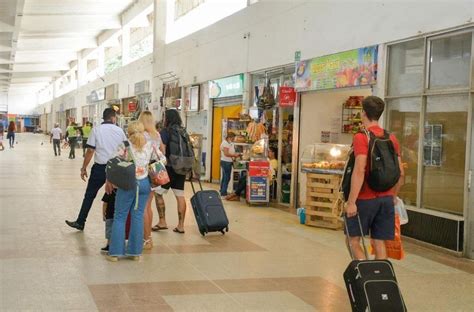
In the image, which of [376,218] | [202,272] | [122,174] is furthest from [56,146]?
[376,218]

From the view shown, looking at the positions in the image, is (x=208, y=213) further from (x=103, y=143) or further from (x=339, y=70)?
(x=339, y=70)

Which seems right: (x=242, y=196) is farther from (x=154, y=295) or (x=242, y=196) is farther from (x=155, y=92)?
(x=155, y=92)

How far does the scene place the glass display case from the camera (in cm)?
942

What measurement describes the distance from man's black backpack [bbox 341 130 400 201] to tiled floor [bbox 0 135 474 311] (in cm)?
113

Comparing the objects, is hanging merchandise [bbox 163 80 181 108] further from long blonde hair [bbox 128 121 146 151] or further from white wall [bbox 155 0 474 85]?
long blonde hair [bbox 128 121 146 151]

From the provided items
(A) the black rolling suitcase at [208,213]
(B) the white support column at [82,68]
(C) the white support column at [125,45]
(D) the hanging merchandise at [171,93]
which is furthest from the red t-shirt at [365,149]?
(B) the white support column at [82,68]

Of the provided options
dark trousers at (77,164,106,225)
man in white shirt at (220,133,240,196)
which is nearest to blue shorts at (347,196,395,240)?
dark trousers at (77,164,106,225)

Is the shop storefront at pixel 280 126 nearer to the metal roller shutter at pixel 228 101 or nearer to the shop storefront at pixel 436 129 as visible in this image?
the metal roller shutter at pixel 228 101

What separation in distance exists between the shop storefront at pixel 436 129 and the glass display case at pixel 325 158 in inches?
38.0

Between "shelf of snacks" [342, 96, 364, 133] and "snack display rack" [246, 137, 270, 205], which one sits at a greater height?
"shelf of snacks" [342, 96, 364, 133]

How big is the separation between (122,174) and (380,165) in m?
2.76

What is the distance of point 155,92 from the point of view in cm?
2166

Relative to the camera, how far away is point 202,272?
6188mm

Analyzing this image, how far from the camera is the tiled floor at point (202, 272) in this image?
5137mm
